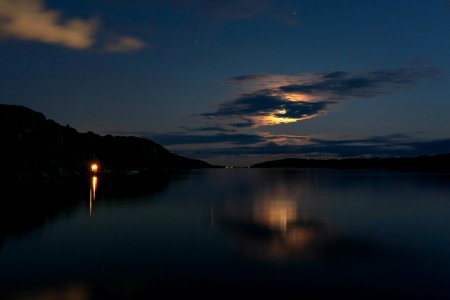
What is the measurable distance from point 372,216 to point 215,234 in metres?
24.5

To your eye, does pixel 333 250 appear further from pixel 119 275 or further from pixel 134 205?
pixel 134 205

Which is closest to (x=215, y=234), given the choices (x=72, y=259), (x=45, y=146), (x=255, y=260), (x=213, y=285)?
(x=255, y=260)

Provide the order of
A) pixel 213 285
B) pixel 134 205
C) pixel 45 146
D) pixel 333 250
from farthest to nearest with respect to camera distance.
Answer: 1. pixel 45 146
2. pixel 134 205
3. pixel 333 250
4. pixel 213 285

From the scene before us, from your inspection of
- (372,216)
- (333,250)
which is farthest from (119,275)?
(372,216)

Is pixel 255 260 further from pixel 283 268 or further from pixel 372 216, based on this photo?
pixel 372 216

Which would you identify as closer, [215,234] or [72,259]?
[72,259]

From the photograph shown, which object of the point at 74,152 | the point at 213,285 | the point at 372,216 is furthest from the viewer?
the point at 74,152

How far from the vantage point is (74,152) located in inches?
7436

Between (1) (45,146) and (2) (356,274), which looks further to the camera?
(1) (45,146)

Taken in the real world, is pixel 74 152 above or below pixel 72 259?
above

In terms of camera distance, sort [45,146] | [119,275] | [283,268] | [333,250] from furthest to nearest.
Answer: [45,146]
[333,250]
[283,268]
[119,275]

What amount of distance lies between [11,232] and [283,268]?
78.9 ft

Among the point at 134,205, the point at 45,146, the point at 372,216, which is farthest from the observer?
the point at 45,146

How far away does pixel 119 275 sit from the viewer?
21812 mm
